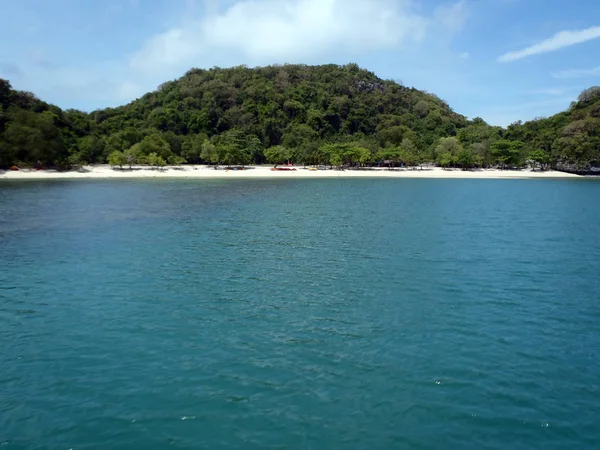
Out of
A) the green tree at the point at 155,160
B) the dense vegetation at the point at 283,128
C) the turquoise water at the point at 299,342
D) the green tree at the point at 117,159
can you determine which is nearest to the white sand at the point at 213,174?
the green tree at the point at 155,160

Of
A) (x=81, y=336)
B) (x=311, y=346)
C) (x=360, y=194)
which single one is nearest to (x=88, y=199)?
(x=360, y=194)

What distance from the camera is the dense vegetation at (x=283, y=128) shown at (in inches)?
4387

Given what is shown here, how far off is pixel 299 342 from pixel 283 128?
488ft

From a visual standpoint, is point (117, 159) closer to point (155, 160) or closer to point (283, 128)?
point (155, 160)

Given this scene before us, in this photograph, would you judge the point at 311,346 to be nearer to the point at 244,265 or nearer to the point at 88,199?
the point at 244,265

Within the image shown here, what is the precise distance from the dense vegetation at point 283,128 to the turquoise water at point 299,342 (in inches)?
3414

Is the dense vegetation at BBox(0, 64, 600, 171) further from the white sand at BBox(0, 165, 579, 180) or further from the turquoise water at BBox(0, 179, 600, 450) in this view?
Result: the turquoise water at BBox(0, 179, 600, 450)

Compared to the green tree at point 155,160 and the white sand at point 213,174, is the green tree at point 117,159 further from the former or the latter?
the green tree at point 155,160

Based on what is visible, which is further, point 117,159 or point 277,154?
point 277,154

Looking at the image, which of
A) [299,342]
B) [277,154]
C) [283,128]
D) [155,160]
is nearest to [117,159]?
[155,160]

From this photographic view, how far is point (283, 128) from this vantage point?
520 ft

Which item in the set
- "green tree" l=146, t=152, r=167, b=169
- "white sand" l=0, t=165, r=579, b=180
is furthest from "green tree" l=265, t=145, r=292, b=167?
"green tree" l=146, t=152, r=167, b=169

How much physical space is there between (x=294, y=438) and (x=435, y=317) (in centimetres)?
844

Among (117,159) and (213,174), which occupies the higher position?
(117,159)
